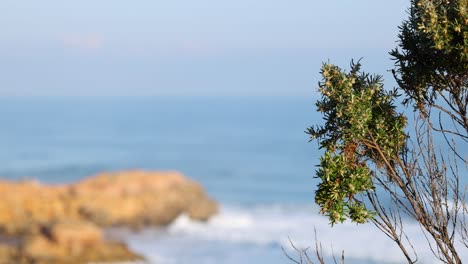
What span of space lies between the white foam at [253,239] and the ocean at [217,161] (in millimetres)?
34

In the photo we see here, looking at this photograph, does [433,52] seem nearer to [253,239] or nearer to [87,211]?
[87,211]

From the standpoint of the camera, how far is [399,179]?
4.92m

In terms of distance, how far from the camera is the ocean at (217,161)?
21.4 meters

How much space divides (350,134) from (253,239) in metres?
20.0

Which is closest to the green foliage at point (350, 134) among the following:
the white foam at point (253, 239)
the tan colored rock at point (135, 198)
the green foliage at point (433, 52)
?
the green foliage at point (433, 52)

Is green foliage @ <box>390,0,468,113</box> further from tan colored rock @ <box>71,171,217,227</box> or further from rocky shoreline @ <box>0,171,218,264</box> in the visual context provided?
tan colored rock @ <box>71,171,217,227</box>

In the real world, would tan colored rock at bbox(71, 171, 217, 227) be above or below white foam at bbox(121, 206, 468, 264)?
above

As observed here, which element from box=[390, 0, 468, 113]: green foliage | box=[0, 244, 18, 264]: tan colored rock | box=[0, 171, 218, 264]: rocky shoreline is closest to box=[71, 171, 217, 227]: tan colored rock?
box=[0, 171, 218, 264]: rocky shoreline

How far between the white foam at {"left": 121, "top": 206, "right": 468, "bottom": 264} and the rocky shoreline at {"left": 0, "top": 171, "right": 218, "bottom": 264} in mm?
569

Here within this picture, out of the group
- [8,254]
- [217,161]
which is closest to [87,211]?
[8,254]

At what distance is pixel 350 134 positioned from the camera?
454 centimetres

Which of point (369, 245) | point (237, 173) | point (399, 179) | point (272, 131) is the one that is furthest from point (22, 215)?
point (272, 131)

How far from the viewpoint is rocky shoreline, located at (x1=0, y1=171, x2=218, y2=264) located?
16812 mm

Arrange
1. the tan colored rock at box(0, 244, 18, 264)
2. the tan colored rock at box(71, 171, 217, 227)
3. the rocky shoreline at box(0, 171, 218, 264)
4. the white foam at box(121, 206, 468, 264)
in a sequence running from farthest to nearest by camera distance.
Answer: the tan colored rock at box(71, 171, 217, 227), the white foam at box(121, 206, 468, 264), the rocky shoreline at box(0, 171, 218, 264), the tan colored rock at box(0, 244, 18, 264)
